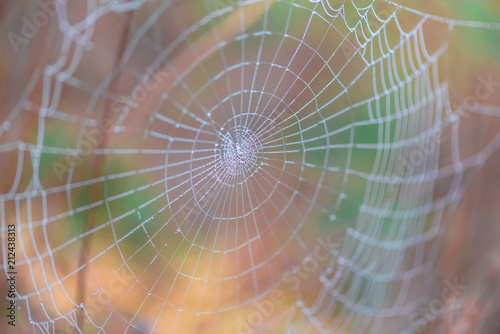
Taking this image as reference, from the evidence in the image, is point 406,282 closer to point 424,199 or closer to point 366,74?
point 424,199

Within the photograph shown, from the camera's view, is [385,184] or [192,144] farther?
[385,184]

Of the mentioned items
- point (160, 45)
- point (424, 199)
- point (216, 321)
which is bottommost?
point (216, 321)

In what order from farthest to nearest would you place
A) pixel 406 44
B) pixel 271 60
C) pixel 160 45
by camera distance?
pixel 406 44 < pixel 271 60 < pixel 160 45

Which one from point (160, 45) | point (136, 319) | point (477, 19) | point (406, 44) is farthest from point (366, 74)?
point (136, 319)

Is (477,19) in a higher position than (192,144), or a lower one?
higher

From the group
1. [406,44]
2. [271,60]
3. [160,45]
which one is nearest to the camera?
[160,45]

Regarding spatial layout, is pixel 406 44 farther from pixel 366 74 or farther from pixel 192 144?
pixel 192 144
